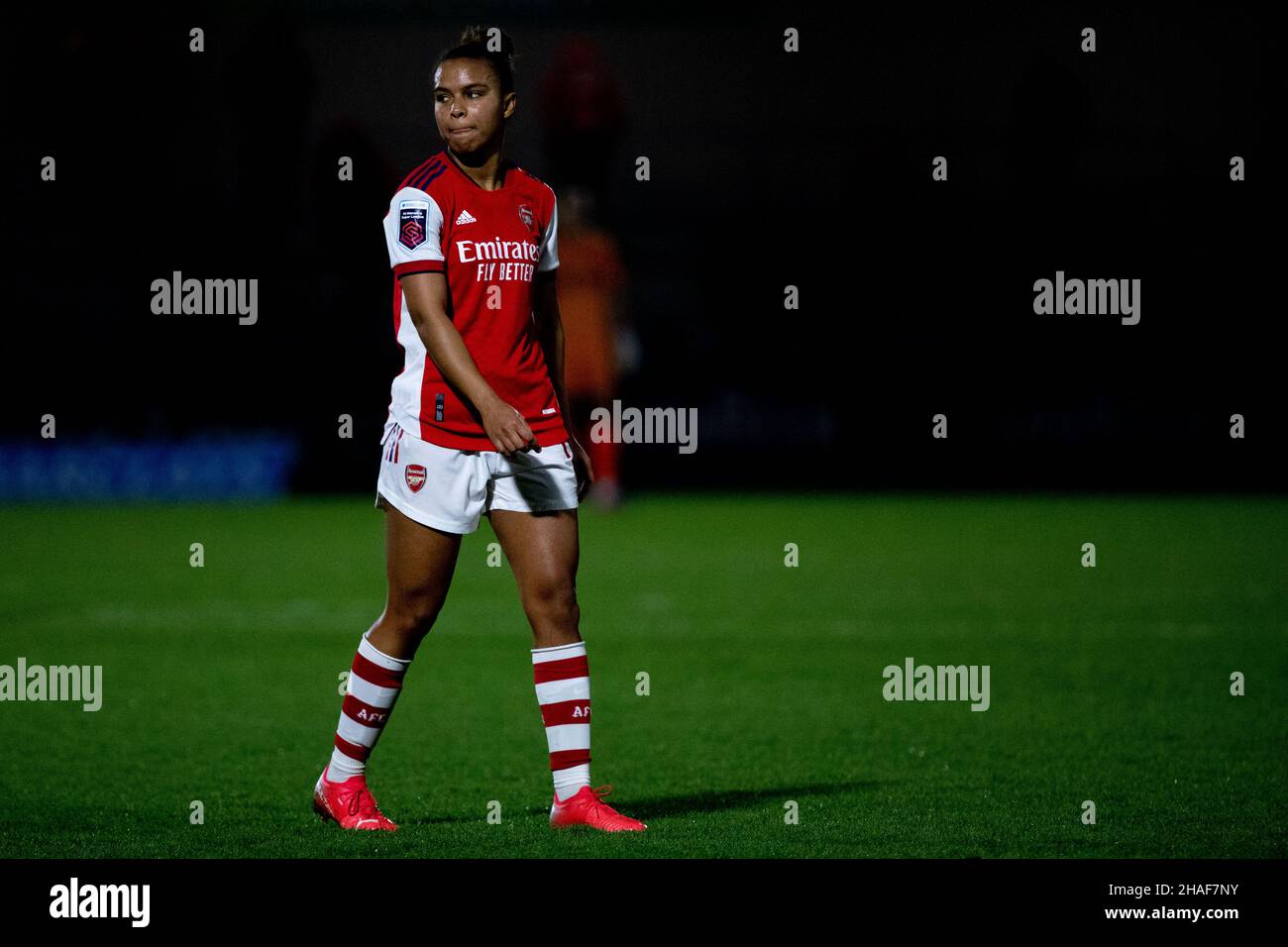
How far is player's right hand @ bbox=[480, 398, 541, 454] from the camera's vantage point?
12.7 ft

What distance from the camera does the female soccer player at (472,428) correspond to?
4023 mm

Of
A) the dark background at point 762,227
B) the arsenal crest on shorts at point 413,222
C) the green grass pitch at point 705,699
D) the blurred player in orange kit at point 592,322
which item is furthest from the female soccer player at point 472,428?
the dark background at point 762,227

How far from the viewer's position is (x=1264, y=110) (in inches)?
744

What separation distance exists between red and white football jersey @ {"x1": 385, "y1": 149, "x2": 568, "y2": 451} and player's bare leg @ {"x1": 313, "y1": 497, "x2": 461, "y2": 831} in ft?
0.81

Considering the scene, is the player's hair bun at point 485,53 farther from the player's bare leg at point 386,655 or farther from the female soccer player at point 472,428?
the player's bare leg at point 386,655

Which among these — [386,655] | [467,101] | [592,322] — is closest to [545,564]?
[386,655]

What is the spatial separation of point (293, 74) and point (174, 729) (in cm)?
1513

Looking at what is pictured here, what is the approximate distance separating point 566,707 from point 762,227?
16324mm

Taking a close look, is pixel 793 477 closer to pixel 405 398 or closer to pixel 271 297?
pixel 271 297

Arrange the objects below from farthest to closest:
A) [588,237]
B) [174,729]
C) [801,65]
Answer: [801,65], [588,237], [174,729]

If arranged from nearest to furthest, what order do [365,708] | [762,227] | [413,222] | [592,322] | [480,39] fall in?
[413,222] → [480,39] → [365,708] → [592,322] → [762,227]

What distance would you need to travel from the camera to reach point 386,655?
4223 mm

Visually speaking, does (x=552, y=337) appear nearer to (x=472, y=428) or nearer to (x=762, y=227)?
(x=472, y=428)
